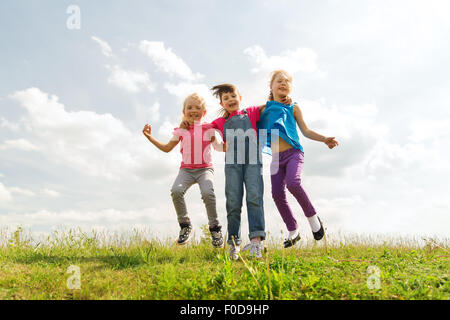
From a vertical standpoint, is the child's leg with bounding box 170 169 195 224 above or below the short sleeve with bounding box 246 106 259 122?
below

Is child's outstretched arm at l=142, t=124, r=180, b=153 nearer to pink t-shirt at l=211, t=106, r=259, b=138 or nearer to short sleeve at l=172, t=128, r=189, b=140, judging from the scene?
short sleeve at l=172, t=128, r=189, b=140

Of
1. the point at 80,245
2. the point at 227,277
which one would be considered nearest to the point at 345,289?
the point at 227,277

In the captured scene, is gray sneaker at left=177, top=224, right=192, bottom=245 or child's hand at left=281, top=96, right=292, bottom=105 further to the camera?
gray sneaker at left=177, top=224, right=192, bottom=245

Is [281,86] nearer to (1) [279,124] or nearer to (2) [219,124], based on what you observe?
(1) [279,124]

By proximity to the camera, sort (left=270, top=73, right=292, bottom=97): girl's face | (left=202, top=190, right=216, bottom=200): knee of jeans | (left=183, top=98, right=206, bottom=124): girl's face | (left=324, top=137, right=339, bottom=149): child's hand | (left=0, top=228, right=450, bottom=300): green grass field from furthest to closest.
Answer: (left=183, top=98, right=206, bottom=124): girl's face → (left=270, top=73, right=292, bottom=97): girl's face → (left=202, top=190, right=216, bottom=200): knee of jeans → (left=324, top=137, right=339, bottom=149): child's hand → (left=0, top=228, right=450, bottom=300): green grass field

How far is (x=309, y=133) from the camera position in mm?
5621

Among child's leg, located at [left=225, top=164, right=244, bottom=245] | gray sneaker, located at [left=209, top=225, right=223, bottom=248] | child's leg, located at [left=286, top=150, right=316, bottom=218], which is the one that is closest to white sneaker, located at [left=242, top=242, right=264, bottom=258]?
child's leg, located at [left=225, top=164, right=244, bottom=245]

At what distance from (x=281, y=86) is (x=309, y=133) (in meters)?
0.91

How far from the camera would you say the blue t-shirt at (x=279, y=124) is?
5457mm

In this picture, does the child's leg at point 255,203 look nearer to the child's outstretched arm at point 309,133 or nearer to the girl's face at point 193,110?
the child's outstretched arm at point 309,133

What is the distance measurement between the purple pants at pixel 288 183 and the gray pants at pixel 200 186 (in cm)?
104

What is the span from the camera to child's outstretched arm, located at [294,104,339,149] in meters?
5.35

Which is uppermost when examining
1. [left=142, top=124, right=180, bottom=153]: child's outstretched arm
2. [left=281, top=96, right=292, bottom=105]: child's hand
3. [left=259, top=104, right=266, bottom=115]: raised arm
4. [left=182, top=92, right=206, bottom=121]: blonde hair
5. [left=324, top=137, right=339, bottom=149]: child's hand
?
[left=182, top=92, right=206, bottom=121]: blonde hair
